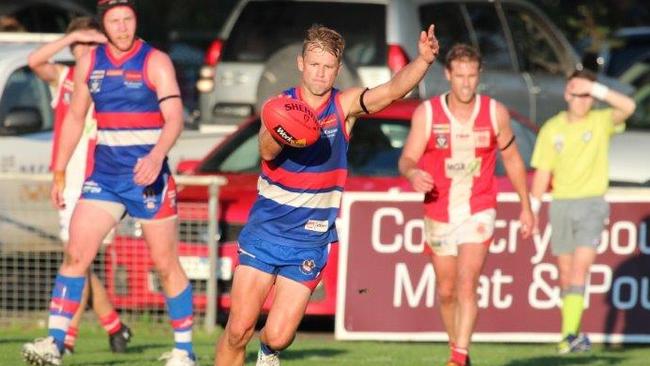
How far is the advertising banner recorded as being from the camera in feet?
49.9

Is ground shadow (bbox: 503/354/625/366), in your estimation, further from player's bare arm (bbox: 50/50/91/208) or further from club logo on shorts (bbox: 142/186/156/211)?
player's bare arm (bbox: 50/50/91/208)

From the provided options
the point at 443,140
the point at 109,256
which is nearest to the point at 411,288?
the point at 109,256

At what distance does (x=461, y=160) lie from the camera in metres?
12.5

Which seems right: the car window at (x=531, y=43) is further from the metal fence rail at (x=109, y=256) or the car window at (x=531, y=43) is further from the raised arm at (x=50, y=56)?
the raised arm at (x=50, y=56)

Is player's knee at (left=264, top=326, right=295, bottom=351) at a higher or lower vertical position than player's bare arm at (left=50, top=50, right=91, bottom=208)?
lower

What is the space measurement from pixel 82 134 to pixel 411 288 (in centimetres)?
319

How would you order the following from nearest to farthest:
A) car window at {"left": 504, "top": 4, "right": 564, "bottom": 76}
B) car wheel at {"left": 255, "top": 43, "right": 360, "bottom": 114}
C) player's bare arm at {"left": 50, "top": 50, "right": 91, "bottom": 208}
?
player's bare arm at {"left": 50, "top": 50, "right": 91, "bottom": 208} → car wheel at {"left": 255, "top": 43, "right": 360, "bottom": 114} → car window at {"left": 504, "top": 4, "right": 564, "bottom": 76}

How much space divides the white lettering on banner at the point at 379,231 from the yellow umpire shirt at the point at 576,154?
3.94 ft

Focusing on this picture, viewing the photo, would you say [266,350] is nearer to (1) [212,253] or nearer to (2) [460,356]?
(2) [460,356]

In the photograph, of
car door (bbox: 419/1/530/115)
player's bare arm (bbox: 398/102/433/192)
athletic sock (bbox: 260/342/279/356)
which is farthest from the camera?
car door (bbox: 419/1/530/115)

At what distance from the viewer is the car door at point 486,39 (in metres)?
18.8

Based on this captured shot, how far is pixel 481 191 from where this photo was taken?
1250 cm

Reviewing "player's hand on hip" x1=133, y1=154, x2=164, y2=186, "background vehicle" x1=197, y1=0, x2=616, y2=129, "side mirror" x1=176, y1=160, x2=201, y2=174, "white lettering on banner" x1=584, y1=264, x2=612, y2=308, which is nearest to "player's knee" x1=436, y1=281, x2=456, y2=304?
A: "player's hand on hip" x1=133, y1=154, x2=164, y2=186

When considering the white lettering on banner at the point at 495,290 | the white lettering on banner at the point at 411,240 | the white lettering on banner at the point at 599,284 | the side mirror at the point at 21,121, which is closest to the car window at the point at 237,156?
the side mirror at the point at 21,121
